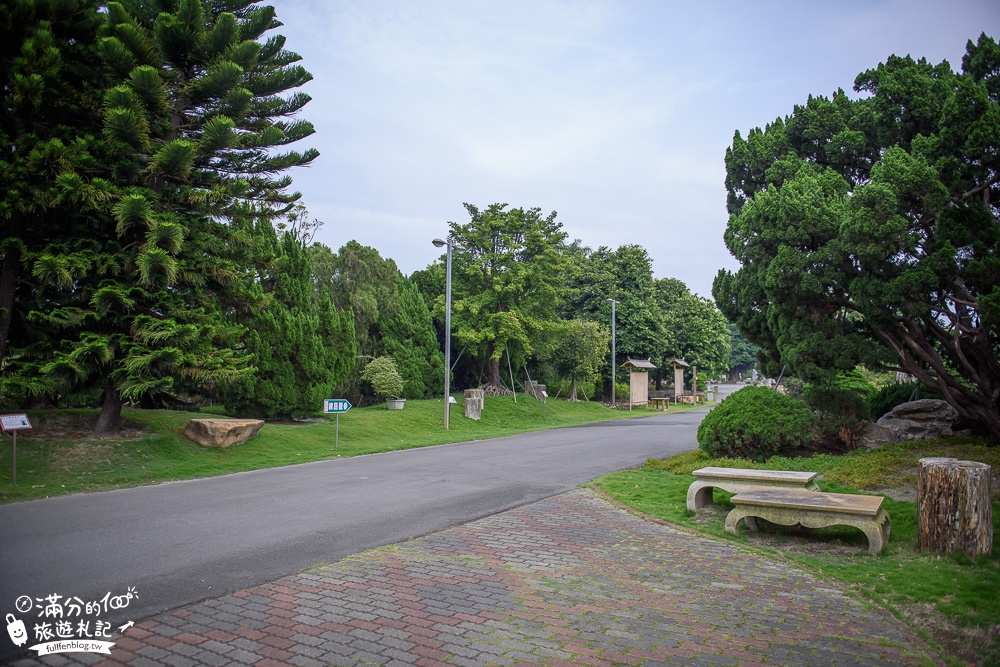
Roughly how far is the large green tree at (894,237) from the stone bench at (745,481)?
11.1 feet

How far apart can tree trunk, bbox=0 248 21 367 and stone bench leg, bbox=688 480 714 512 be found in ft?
40.8

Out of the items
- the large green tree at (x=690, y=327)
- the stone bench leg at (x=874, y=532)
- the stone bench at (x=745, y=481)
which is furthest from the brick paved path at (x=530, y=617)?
the large green tree at (x=690, y=327)

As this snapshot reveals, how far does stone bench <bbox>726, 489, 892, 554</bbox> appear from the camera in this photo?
6062 millimetres

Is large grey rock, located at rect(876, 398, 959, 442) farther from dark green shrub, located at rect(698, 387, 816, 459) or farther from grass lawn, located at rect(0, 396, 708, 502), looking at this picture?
grass lawn, located at rect(0, 396, 708, 502)

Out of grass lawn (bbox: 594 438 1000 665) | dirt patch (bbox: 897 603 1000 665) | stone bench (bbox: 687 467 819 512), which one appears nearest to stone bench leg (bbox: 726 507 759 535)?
grass lawn (bbox: 594 438 1000 665)

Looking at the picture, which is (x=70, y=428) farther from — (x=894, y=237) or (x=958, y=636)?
(x=894, y=237)

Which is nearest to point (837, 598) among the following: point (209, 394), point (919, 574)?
point (919, 574)

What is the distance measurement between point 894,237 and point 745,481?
15.4ft

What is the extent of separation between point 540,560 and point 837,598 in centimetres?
242

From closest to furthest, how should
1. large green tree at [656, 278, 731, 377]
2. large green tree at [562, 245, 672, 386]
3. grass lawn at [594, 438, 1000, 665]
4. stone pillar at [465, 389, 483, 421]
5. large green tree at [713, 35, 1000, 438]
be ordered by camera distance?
1. grass lawn at [594, 438, 1000, 665]
2. large green tree at [713, 35, 1000, 438]
3. stone pillar at [465, 389, 483, 421]
4. large green tree at [562, 245, 672, 386]
5. large green tree at [656, 278, 731, 377]

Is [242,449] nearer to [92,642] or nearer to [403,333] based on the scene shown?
[92,642]

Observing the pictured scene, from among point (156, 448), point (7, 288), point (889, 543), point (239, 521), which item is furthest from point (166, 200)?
point (889, 543)

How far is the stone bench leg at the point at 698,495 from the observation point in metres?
8.10

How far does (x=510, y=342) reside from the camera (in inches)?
1177
